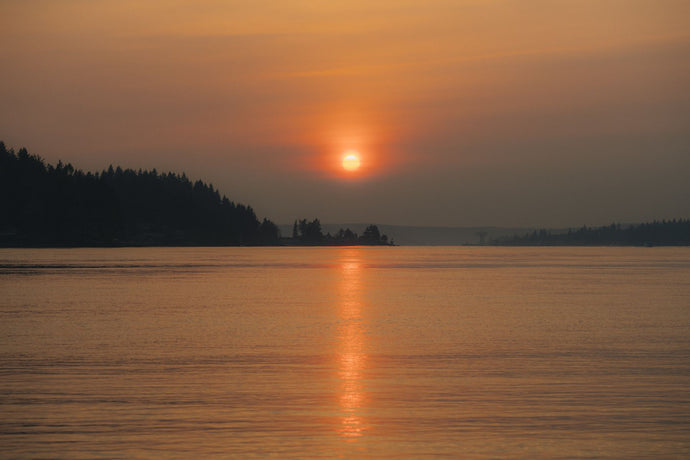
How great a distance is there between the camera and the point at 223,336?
134 ft

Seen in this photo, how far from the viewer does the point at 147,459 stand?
18062 millimetres

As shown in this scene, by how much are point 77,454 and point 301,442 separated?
4807 millimetres

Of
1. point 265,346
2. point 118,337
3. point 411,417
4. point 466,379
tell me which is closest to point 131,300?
point 118,337

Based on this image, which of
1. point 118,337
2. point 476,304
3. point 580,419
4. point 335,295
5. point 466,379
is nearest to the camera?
point 580,419

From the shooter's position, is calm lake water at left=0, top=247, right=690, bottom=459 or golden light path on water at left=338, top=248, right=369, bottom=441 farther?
golden light path on water at left=338, top=248, right=369, bottom=441

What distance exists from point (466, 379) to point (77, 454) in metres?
13.6

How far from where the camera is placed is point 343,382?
27.7 m

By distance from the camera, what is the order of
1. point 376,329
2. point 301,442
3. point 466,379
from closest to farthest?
point 301,442 → point 466,379 → point 376,329

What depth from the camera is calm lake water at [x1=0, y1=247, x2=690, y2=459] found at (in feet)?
64.2

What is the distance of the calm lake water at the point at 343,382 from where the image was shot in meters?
19.6

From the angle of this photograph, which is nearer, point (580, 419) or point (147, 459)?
point (147, 459)

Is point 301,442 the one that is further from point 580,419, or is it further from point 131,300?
point 131,300

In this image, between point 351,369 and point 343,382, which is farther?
point 351,369

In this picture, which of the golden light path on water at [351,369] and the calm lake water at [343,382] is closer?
the calm lake water at [343,382]
